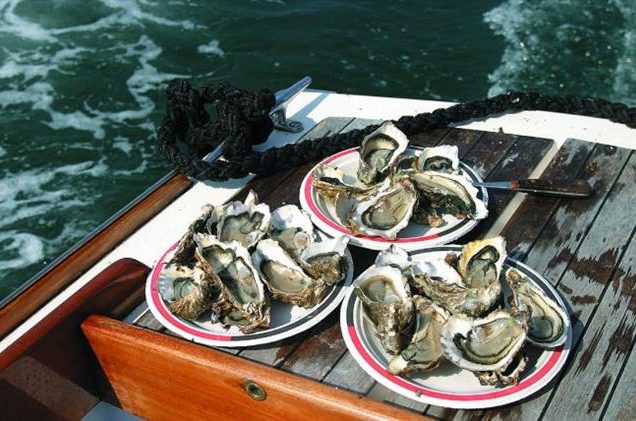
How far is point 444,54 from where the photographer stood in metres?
6.48

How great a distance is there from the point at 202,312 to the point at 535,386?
0.88 meters

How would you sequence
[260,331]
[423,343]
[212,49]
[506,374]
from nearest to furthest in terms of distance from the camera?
[506,374]
[423,343]
[260,331]
[212,49]

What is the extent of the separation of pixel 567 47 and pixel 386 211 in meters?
4.87

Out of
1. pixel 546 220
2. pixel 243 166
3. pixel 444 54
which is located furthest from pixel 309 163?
pixel 444 54

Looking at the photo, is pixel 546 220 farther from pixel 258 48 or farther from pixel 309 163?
pixel 258 48

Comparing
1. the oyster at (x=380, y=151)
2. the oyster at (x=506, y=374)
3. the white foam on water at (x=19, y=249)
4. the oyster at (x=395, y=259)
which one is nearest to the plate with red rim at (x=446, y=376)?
the oyster at (x=506, y=374)

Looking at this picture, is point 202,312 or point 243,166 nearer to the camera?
point 202,312

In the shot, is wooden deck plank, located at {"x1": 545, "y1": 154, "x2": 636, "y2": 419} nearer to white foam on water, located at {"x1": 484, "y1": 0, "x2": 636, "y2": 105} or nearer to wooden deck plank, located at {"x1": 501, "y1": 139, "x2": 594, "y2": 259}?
wooden deck plank, located at {"x1": 501, "y1": 139, "x2": 594, "y2": 259}

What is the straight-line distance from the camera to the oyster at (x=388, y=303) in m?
1.77

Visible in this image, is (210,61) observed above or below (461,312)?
below

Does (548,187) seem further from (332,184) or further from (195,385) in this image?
(195,385)

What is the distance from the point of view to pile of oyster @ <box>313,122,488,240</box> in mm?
2189

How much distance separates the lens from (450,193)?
2232 mm

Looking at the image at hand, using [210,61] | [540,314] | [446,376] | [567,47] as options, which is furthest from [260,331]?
[567,47]
